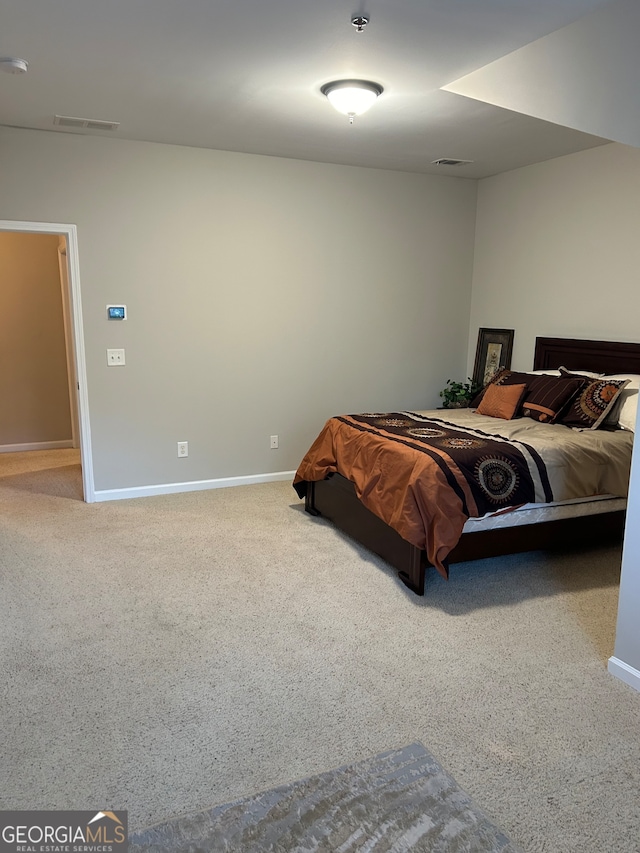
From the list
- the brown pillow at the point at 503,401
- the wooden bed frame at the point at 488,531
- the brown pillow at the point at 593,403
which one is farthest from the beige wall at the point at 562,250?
the brown pillow at the point at 503,401

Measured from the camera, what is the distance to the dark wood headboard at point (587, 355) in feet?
13.9

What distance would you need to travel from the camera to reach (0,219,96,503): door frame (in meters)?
4.25

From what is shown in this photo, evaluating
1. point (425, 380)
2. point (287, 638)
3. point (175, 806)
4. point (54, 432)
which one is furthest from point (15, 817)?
point (54, 432)

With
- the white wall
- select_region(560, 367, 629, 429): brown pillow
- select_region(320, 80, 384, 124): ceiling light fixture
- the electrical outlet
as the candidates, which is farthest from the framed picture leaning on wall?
the electrical outlet

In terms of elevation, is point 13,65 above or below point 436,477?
above

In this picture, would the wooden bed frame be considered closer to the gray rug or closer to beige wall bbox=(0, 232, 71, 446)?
the gray rug

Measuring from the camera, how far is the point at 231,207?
478 cm

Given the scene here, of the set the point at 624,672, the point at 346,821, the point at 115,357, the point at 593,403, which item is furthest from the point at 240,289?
the point at 346,821

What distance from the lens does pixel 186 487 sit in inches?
197

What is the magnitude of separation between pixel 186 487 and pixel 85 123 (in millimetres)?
2670

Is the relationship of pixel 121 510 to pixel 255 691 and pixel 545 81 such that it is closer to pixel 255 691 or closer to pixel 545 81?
pixel 255 691

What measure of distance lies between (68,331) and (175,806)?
4.89m

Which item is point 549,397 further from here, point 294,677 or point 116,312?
point 116,312

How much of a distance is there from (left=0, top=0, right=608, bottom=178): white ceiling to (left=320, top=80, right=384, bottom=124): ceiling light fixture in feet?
0.21
